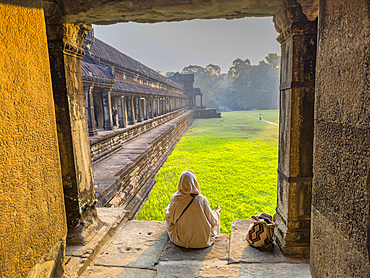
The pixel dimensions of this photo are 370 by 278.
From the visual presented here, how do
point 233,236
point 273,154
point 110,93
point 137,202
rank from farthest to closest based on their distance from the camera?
point 273,154, point 110,93, point 137,202, point 233,236

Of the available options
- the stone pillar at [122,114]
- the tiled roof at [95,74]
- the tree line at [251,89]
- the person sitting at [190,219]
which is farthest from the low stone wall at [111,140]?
the tree line at [251,89]

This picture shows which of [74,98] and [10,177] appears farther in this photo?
[74,98]

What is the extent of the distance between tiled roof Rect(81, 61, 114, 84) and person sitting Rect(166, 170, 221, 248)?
15.4ft

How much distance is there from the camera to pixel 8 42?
90cm

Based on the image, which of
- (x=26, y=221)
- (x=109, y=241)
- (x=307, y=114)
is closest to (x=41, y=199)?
(x=26, y=221)

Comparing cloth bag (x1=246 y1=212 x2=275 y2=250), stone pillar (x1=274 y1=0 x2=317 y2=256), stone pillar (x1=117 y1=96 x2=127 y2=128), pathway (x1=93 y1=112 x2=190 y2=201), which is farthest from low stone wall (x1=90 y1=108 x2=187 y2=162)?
stone pillar (x1=274 y1=0 x2=317 y2=256)

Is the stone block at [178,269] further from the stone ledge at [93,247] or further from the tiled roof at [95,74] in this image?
the tiled roof at [95,74]

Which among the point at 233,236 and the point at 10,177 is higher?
the point at 10,177

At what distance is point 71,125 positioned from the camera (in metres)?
2.48

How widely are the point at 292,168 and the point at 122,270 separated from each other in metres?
2.01

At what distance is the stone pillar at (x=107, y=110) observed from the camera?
780 centimetres

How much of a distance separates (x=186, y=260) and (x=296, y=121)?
1876 millimetres

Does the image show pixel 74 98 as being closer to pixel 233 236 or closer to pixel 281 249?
pixel 233 236

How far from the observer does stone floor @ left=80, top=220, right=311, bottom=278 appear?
7.23 feet
